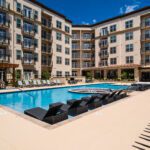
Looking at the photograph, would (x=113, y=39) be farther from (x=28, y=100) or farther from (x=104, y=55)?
(x=28, y=100)

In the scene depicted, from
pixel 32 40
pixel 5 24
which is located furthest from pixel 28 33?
pixel 5 24

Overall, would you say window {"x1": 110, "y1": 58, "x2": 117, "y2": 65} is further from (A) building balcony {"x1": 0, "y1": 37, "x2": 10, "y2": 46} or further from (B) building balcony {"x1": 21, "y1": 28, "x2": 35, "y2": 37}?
(A) building balcony {"x1": 0, "y1": 37, "x2": 10, "y2": 46}

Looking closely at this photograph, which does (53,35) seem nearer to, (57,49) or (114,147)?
(57,49)

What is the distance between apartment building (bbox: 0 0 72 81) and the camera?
28.4 meters

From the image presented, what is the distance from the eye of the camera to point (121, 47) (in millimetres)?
43344

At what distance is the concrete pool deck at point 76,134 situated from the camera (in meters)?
4.48

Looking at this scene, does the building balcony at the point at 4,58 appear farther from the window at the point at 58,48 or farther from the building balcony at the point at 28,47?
the window at the point at 58,48

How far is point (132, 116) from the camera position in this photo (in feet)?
25.2

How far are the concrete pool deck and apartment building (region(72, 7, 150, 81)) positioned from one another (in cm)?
3366

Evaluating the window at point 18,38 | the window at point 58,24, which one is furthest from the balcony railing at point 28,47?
the window at point 58,24

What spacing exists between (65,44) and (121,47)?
1539 centimetres

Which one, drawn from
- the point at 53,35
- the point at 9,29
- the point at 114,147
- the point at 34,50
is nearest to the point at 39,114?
the point at 114,147

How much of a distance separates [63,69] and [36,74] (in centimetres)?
931

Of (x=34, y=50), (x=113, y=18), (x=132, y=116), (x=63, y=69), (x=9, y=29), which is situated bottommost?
(x=132, y=116)
